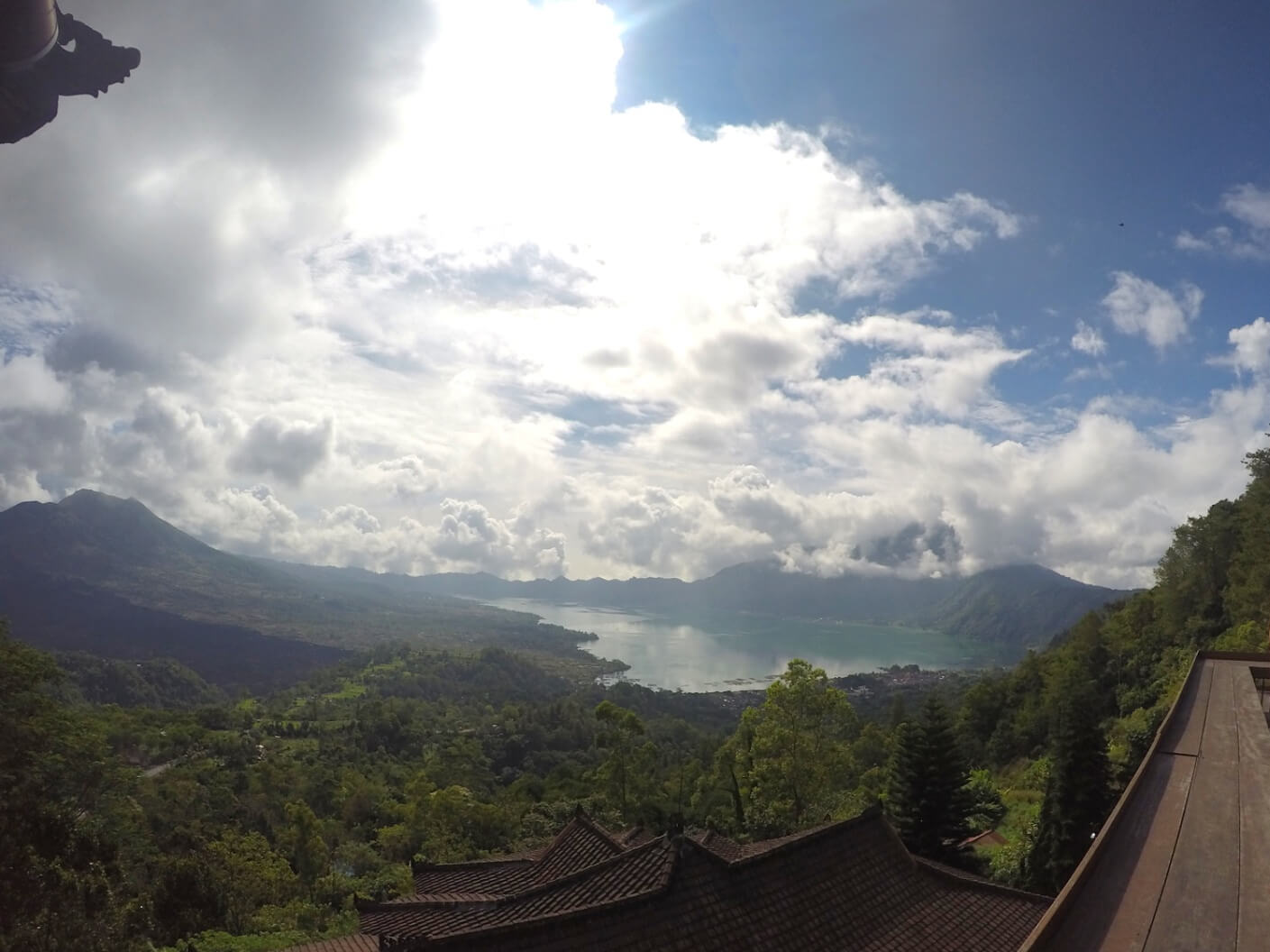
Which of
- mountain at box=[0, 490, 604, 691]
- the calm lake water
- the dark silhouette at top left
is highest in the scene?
the dark silhouette at top left

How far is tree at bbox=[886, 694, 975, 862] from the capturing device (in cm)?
1672

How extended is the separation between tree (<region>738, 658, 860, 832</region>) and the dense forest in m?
0.06

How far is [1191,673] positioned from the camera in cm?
736

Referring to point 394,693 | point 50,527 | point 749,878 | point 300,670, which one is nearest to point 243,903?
point 749,878

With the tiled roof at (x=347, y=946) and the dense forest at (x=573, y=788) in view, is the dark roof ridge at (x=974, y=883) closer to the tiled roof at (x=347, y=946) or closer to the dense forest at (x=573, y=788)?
the dense forest at (x=573, y=788)

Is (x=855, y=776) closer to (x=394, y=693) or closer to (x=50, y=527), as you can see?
(x=394, y=693)

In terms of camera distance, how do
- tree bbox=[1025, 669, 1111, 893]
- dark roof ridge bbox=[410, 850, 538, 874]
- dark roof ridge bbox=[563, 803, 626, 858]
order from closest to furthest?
dark roof ridge bbox=[563, 803, 626, 858]
dark roof ridge bbox=[410, 850, 538, 874]
tree bbox=[1025, 669, 1111, 893]

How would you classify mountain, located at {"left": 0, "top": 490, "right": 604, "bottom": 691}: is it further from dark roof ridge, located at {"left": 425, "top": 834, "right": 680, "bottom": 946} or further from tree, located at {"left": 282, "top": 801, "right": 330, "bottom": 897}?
dark roof ridge, located at {"left": 425, "top": 834, "right": 680, "bottom": 946}

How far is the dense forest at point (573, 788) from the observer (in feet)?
46.7

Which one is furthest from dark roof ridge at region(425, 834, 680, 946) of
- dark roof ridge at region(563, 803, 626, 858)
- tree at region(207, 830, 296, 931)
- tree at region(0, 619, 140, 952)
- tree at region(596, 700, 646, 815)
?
tree at region(207, 830, 296, 931)

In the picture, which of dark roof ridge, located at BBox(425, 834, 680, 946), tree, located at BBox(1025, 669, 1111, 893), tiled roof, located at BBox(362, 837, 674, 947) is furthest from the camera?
tree, located at BBox(1025, 669, 1111, 893)

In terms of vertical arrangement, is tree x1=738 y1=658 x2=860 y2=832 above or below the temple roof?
below

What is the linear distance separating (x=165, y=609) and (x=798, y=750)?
154 meters

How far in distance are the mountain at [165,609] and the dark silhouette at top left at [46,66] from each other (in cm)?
11436
